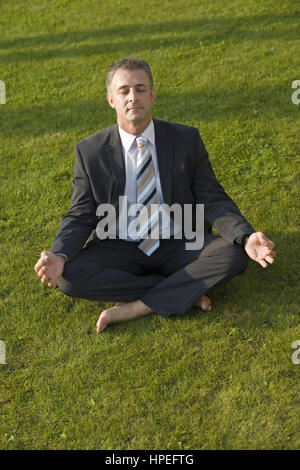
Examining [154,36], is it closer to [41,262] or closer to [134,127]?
[134,127]

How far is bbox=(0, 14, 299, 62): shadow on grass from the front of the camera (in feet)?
31.0

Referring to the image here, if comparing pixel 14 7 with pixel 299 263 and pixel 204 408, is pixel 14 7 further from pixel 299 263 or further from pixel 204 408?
pixel 204 408

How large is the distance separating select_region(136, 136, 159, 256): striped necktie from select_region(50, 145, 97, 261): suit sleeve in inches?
15.5

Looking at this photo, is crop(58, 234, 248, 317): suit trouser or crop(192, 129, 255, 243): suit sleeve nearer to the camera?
crop(58, 234, 248, 317): suit trouser

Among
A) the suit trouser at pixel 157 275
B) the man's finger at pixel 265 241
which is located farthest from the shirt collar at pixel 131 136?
the man's finger at pixel 265 241

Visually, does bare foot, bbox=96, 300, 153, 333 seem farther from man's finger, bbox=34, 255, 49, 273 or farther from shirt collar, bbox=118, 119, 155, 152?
shirt collar, bbox=118, 119, 155, 152

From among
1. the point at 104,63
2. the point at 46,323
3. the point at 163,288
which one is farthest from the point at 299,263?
the point at 104,63

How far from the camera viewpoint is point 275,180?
6312 mm

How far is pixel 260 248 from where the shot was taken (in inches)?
175

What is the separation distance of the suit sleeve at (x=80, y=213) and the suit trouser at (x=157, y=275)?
0.48ft
